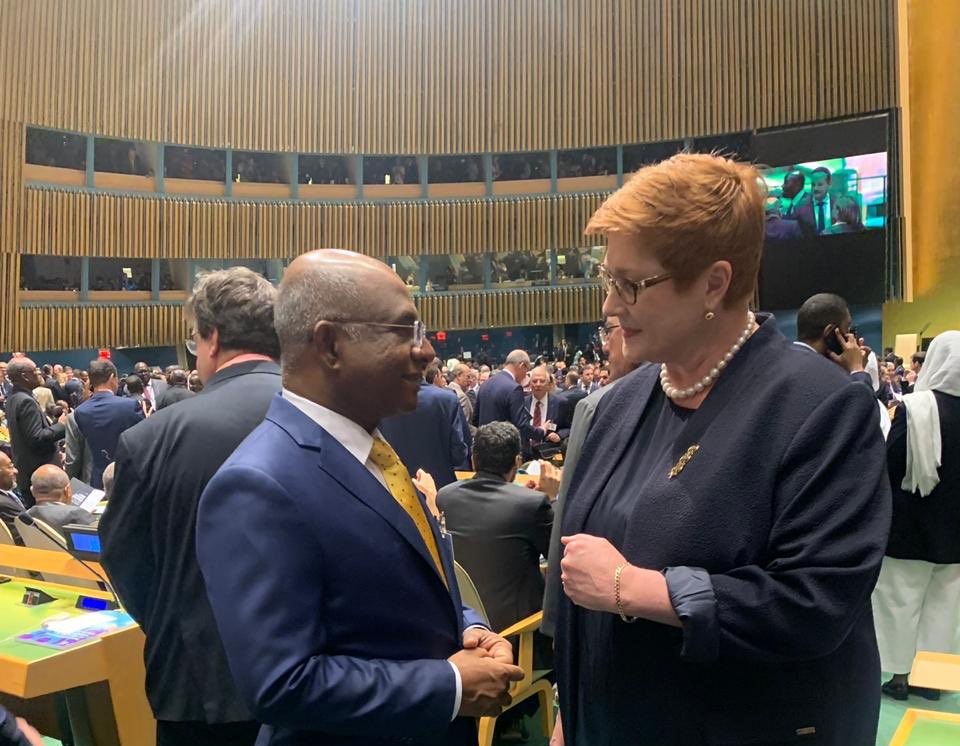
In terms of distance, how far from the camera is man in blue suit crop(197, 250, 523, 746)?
3.79 ft

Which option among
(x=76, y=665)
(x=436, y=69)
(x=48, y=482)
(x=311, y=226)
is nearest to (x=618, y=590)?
(x=76, y=665)

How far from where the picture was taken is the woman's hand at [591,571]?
124cm

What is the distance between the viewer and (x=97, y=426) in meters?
5.61

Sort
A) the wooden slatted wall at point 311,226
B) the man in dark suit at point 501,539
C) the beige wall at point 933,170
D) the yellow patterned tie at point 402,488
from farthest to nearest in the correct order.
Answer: the wooden slatted wall at point 311,226 < the beige wall at point 933,170 < the man in dark suit at point 501,539 < the yellow patterned tie at point 402,488

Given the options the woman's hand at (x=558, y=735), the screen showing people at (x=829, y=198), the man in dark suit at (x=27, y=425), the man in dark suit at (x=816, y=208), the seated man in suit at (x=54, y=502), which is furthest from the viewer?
the man in dark suit at (x=816, y=208)

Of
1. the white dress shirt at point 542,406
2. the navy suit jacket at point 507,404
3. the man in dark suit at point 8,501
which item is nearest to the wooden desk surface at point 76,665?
the man in dark suit at point 8,501

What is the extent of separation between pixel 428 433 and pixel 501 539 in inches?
63.3

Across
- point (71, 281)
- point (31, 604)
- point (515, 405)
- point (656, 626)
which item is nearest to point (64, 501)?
point (31, 604)

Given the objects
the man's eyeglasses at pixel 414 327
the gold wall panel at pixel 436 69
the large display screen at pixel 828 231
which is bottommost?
the man's eyeglasses at pixel 414 327

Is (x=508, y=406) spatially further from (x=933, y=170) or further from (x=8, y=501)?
(x=933, y=170)

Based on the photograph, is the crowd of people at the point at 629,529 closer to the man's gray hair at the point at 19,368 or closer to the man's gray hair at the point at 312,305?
the man's gray hair at the point at 312,305

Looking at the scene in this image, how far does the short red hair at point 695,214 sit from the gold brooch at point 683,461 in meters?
0.25

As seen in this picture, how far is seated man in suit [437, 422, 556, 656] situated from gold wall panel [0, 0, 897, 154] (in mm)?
13583

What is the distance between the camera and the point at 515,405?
6.23m
